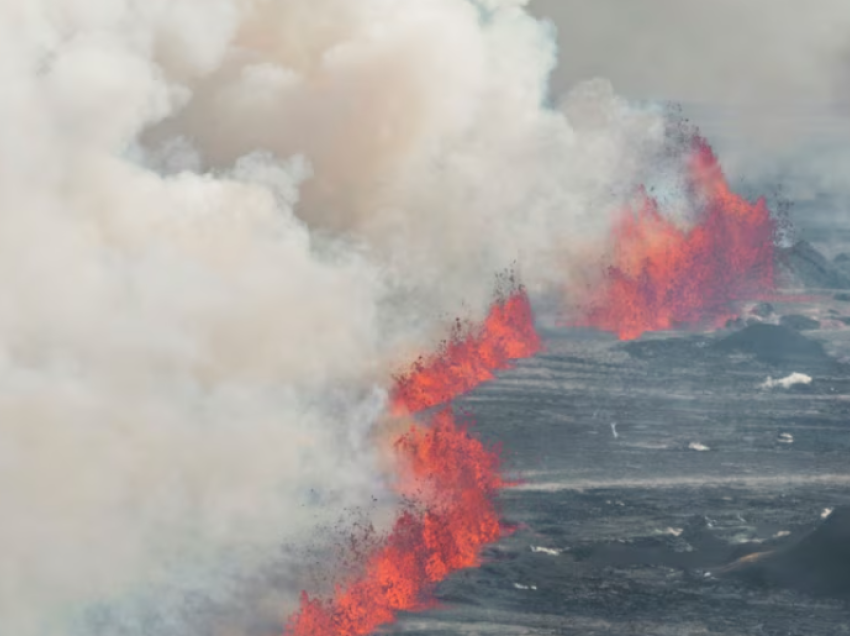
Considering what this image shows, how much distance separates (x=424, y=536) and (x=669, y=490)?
14358mm

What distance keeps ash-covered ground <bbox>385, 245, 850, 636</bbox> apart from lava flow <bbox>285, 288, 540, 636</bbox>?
3.43ft

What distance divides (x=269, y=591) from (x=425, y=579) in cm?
709

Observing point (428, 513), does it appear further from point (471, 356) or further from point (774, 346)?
point (774, 346)

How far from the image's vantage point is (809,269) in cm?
12000

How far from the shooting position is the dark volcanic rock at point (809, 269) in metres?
118

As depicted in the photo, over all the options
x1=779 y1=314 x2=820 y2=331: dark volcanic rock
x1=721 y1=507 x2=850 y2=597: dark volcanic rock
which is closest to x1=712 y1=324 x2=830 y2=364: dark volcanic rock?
x1=779 y1=314 x2=820 y2=331: dark volcanic rock

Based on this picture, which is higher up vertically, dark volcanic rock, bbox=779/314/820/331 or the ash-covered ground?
dark volcanic rock, bbox=779/314/820/331

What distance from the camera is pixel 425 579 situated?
179 feet

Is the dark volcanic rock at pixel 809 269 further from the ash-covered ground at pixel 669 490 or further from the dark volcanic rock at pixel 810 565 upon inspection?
the dark volcanic rock at pixel 810 565

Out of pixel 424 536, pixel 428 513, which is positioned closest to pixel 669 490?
pixel 428 513

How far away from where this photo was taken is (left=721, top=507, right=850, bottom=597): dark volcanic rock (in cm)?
5481

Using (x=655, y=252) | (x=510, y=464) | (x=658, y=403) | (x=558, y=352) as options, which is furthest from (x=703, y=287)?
(x=510, y=464)

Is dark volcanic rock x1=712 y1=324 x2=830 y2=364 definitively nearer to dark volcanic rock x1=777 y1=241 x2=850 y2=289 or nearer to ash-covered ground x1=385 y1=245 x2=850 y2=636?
ash-covered ground x1=385 y1=245 x2=850 y2=636

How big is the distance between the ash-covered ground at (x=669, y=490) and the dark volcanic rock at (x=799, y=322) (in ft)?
6.70
